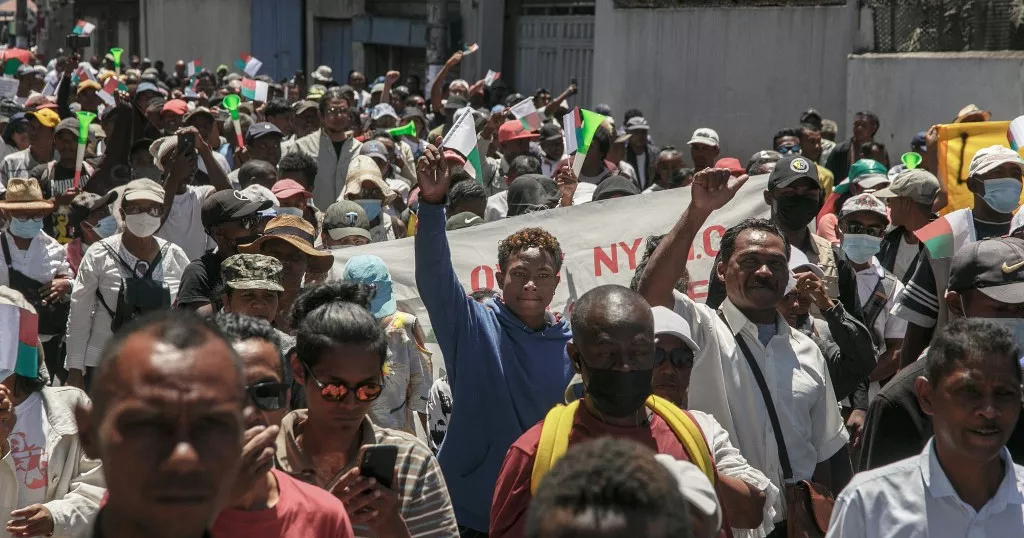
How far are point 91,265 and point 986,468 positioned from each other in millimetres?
4743

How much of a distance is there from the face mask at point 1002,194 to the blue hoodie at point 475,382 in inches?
112

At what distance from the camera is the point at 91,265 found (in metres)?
6.84

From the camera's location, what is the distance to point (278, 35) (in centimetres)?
3148

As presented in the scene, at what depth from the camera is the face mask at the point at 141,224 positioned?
689 cm

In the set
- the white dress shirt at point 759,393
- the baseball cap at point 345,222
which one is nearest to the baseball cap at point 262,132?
the baseball cap at point 345,222

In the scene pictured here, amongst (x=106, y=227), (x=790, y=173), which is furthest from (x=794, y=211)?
(x=106, y=227)

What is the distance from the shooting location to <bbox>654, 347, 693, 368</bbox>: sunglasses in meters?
4.00

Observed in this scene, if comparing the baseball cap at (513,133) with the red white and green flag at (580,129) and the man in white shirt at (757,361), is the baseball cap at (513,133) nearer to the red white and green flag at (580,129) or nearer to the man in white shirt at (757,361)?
the red white and green flag at (580,129)

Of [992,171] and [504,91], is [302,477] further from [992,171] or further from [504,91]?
[504,91]

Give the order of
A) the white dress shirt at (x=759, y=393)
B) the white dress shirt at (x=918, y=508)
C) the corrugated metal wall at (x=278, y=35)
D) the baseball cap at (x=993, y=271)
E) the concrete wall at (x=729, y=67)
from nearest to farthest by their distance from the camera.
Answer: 1. the white dress shirt at (x=918, y=508)
2. the white dress shirt at (x=759, y=393)
3. the baseball cap at (x=993, y=271)
4. the concrete wall at (x=729, y=67)
5. the corrugated metal wall at (x=278, y=35)

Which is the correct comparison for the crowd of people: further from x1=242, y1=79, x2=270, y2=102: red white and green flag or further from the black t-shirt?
x1=242, y1=79, x2=270, y2=102: red white and green flag

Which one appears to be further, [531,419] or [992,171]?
[992,171]

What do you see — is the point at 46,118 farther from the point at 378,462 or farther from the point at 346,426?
the point at 378,462

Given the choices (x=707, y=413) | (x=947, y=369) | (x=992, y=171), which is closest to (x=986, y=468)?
(x=947, y=369)
